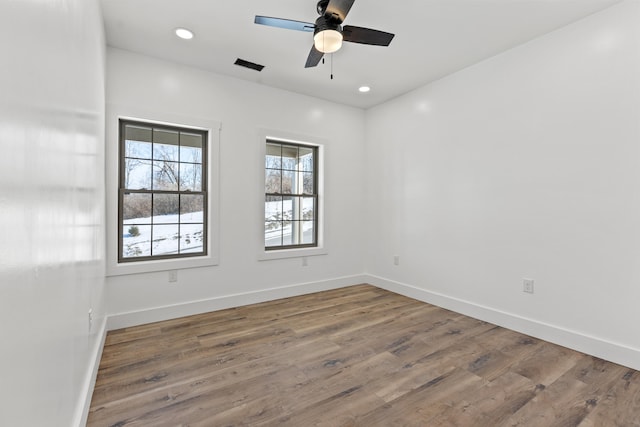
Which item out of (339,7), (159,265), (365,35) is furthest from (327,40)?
(159,265)

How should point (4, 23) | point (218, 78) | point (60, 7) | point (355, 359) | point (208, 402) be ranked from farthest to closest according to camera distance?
point (218, 78) < point (355, 359) < point (208, 402) < point (60, 7) < point (4, 23)

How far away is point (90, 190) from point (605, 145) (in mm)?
3953

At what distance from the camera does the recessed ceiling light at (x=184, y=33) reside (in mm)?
2807

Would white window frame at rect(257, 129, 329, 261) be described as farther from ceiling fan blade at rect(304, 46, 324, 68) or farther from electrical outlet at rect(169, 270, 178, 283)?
ceiling fan blade at rect(304, 46, 324, 68)

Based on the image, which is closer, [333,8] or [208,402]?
[208,402]

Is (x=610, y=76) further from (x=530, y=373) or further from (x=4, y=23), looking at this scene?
(x=4, y=23)

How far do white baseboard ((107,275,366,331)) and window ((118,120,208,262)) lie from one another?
22.3 inches

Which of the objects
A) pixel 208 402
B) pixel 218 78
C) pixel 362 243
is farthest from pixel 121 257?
pixel 362 243

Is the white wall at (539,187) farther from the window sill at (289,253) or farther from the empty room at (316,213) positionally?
the window sill at (289,253)

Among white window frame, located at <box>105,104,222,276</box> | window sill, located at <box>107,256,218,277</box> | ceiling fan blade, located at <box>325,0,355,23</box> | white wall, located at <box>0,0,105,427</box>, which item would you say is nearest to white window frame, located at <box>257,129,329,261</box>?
white window frame, located at <box>105,104,222,276</box>

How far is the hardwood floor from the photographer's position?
1.82 m

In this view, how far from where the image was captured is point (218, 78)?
12.0ft

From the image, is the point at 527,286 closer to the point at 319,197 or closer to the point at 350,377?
the point at 350,377

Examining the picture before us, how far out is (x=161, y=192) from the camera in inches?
133
